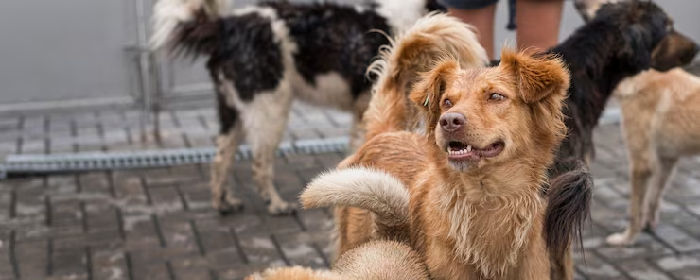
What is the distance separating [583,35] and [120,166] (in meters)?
3.48

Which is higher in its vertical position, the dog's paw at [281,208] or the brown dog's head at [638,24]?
the brown dog's head at [638,24]

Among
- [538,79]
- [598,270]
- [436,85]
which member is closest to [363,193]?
[436,85]

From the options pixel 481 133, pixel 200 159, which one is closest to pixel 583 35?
pixel 481 133

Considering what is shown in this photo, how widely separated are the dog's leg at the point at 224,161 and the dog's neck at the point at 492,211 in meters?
2.81

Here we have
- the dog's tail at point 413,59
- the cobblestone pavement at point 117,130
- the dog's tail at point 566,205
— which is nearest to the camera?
the dog's tail at point 566,205

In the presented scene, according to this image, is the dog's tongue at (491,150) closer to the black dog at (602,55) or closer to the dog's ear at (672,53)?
the black dog at (602,55)

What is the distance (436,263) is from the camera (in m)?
2.65

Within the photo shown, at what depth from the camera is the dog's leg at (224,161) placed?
520 cm

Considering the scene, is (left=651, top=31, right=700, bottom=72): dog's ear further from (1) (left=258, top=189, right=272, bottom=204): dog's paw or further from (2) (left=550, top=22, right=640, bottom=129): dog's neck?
(1) (left=258, top=189, right=272, bottom=204): dog's paw

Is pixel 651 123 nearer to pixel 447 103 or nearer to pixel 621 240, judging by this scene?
pixel 621 240

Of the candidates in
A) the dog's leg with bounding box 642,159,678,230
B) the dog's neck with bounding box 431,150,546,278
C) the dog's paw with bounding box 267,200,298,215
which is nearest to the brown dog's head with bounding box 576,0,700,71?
the dog's leg with bounding box 642,159,678,230

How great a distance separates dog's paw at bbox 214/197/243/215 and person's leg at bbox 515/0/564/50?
2.16 metres

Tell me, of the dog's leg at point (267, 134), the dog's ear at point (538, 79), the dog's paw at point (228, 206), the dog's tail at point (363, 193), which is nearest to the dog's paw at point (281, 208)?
the dog's leg at point (267, 134)

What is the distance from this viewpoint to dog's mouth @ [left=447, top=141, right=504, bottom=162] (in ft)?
7.64
